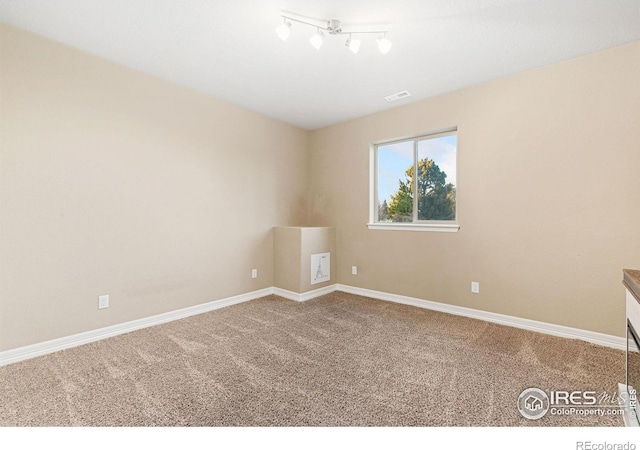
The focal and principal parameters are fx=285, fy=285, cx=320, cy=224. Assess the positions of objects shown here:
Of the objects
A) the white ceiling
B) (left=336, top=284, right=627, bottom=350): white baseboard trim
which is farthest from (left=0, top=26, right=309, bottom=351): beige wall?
(left=336, top=284, right=627, bottom=350): white baseboard trim

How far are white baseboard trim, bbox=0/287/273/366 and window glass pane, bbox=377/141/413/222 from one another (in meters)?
2.26

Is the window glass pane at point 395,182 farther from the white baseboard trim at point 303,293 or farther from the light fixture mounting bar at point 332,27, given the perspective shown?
the light fixture mounting bar at point 332,27

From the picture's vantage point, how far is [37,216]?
221 cm

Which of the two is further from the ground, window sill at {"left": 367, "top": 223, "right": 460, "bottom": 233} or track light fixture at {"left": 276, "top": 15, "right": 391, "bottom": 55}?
track light fixture at {"left": 276, "top": 15, "right": 391, "bottom": 55}

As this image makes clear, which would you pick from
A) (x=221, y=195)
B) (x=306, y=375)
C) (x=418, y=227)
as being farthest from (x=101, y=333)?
(x=418, y=227)

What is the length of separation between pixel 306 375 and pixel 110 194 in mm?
2315

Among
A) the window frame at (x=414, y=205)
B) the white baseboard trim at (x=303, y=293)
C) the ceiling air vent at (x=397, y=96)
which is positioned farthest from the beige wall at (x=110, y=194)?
the ceiling air vent at (x=397, y=96)

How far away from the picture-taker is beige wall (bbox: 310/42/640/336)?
90.9 inches

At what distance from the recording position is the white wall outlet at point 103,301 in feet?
8.25

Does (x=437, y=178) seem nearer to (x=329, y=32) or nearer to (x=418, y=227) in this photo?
(x=418, y=227)

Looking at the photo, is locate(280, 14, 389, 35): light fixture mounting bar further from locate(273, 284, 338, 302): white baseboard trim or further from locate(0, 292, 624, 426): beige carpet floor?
locate(273, 284, 338, 302): white baseboard trim

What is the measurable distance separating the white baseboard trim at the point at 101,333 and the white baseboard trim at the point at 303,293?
0.52 m

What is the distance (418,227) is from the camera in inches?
134

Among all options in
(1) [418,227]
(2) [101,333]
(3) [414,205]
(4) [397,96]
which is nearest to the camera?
(2) [101,333]
